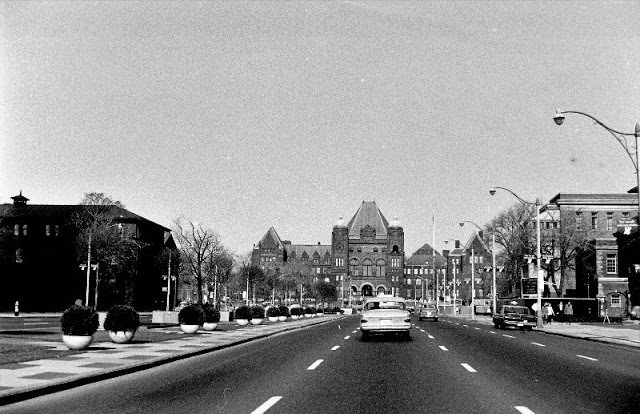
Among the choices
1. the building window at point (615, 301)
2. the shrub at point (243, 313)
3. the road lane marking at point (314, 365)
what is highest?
the road lane marking at point (314, 365)

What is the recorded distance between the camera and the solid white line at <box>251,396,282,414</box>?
9.91 m

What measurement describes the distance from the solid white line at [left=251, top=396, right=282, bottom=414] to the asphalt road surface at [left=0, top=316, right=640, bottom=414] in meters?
0.01

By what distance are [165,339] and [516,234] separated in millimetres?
59038

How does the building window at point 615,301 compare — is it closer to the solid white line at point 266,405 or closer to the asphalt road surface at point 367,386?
the asphalt road surface at point 367,386

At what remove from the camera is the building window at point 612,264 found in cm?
7750

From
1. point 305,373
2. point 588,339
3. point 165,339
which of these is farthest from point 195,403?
point 588,339

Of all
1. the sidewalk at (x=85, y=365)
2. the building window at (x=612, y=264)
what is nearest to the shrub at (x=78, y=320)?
the sidewalk at (x=85, y=365)

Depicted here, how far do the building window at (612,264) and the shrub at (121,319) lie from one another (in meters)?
67.7

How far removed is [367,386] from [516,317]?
34274 millimetres

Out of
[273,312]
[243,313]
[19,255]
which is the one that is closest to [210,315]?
[243,313]

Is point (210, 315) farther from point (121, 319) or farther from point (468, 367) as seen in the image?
point (468, 367)

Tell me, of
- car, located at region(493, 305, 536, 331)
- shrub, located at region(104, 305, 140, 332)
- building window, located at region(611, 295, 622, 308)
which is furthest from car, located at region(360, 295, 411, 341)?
building window, located at region(611, 295, 622, 308)

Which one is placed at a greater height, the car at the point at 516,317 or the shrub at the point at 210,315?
the shrub at the point at 210,315

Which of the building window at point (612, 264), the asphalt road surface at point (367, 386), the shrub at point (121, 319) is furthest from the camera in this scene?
the building window at point (612, 264)
